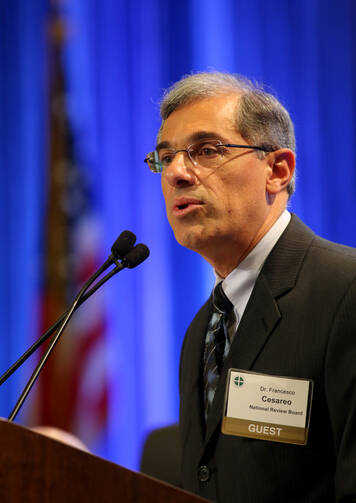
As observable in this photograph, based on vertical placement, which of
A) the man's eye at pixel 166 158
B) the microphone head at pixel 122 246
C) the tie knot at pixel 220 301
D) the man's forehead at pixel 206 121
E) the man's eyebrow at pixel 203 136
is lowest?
the tie knot at pixel 220 301

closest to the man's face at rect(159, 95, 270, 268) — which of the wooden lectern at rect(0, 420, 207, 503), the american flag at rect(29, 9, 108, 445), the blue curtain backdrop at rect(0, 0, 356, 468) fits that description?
the wooden lectern at rect(0, 420, 207, 503)

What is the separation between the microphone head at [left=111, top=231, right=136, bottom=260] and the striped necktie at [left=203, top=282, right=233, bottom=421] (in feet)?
1.01

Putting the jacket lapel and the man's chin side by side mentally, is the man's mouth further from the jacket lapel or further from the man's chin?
the jacket lapel

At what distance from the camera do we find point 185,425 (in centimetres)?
172

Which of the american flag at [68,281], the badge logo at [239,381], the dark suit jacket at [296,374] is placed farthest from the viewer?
the american flag at [68,281]

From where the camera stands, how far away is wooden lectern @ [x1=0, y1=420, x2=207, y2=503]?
0.90 m

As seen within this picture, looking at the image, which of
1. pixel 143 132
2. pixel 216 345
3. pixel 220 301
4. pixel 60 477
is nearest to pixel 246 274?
pixel 220 301

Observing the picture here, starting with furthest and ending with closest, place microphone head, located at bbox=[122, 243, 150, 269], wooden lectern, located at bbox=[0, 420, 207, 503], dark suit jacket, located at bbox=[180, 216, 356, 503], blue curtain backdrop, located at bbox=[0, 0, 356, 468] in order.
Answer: blue curtain backdrop, located at bbox=[0, 0, 356, 468]
microphone head, located at bbox=[122, 243, 150, 269]
dark suit jacket, located at bbox=[180, 216, 356, 503]
wooden lectern, located at bbox=[0, 420, 207, 503]

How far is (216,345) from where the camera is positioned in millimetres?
1731

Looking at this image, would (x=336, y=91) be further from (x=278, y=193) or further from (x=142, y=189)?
(x=278, y=193)

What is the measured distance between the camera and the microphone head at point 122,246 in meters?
1.65

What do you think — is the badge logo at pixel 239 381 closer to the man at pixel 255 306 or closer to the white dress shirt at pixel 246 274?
the man at pixel 255 306

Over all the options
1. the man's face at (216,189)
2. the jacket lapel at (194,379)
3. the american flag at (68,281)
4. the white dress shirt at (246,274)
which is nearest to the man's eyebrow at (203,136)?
the man's face at (216,189)

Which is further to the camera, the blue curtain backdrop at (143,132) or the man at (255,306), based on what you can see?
the blue curtain backdrop at (143,132)
